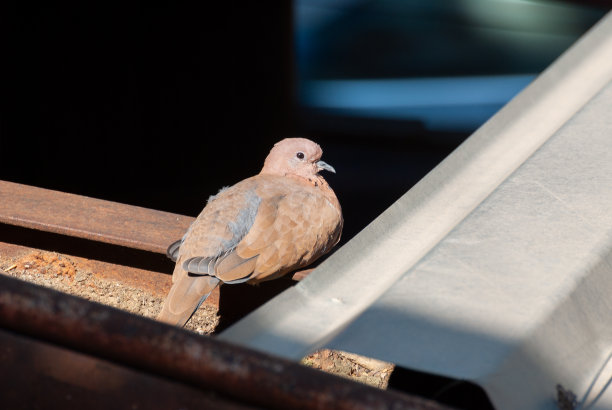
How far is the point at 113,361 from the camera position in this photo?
0.91 meters

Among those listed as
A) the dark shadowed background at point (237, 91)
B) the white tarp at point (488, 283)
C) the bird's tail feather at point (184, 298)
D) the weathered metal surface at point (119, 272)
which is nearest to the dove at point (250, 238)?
the bird's tail feather at point (184, 298)

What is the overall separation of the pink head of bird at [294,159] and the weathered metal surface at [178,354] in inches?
67.4

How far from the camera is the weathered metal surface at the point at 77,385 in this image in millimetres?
894

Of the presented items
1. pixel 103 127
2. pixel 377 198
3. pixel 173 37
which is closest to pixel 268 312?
pixel 377 198

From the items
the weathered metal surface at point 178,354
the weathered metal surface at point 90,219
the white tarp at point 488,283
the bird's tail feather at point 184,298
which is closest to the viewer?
the weathered metal surface at point 178,354

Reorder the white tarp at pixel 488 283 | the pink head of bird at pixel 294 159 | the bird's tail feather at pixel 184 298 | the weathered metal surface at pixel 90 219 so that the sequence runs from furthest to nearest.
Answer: the pink head of bird at pixel 294 159 < the weathered metal surface at pixel 90 219 < the bird's tail feather at pixel 184 298 < the white tarp at pixel 488 283

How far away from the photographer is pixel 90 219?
7.64 feet

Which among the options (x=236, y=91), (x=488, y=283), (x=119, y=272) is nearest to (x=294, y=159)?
(x=119, y=272)

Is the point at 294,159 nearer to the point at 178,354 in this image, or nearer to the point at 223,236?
the point at 223,236

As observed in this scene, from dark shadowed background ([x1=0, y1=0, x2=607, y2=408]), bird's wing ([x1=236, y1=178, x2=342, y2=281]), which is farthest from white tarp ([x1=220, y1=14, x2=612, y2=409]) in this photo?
dark shadowed background ([x1=0, y1=0, x2=607, y2=408])

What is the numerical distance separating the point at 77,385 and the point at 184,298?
1.23 meters

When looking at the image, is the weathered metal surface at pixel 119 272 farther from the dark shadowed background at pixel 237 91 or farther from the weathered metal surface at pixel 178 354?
the dark shadowed background at pixel 237 91

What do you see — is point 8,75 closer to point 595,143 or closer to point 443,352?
point 595,143

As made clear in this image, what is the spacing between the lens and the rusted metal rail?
0.85m
